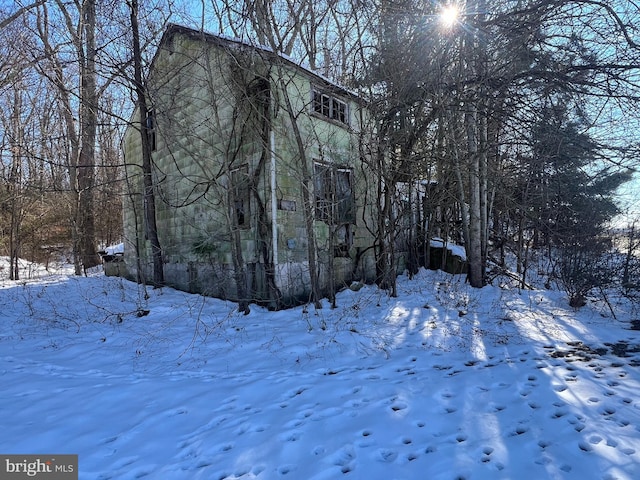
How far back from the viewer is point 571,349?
4.48 m

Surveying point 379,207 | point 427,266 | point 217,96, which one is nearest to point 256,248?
point 379,207

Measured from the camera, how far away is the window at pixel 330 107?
8766 millimetres

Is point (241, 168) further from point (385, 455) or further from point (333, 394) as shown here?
point (385, 455)

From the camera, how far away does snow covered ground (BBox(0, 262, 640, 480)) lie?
7.84ft

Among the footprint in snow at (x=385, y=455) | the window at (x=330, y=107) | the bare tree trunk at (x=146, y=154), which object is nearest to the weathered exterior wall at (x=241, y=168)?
the window at (x=330, y=107)

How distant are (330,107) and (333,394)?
7.42m

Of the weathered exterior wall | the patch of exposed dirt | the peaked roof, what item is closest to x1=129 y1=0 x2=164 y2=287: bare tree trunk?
the weathered exterior wall

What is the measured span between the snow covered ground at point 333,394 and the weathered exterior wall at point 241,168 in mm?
1606

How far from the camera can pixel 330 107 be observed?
9086 mm

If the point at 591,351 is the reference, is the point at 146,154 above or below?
above

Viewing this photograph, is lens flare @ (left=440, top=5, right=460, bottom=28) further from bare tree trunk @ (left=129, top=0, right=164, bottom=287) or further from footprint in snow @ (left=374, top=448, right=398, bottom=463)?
bare tree trunk @ (left=129, top=0, right=164, bottom=287)

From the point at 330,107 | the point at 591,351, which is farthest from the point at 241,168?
the point at 591,351

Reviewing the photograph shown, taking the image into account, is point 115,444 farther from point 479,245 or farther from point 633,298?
point 479,245

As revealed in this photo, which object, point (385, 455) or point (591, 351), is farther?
point (591, 351)
